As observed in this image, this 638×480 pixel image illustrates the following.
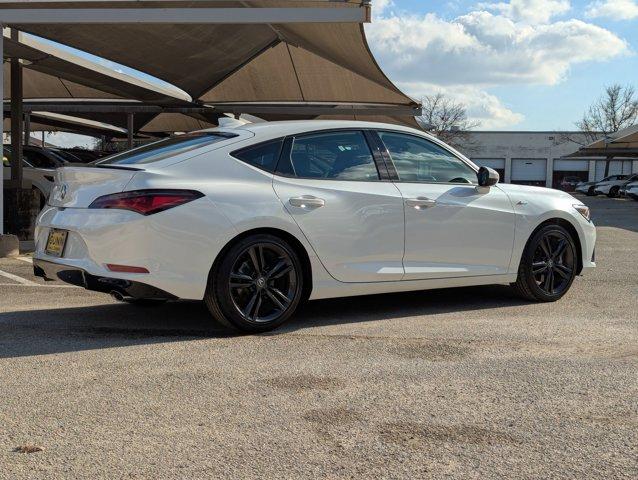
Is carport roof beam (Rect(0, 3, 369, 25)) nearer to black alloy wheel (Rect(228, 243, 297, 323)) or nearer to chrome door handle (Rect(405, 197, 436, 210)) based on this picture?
chrome door handle (Rect(405, 197, 436, 210))

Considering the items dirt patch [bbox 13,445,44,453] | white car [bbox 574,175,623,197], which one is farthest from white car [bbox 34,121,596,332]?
white car [bbox 574,175,623,197]

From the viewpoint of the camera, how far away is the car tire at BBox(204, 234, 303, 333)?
4992 millimetres

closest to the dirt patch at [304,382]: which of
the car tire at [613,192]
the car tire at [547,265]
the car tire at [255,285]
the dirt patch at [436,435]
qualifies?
the dirt patch at [436,435]

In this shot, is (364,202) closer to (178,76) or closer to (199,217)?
(199,217)

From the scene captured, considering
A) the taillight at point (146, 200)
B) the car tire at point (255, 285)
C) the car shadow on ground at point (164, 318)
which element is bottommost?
the car shadow on ground at point (164, 318)

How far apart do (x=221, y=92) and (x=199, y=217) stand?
16251 mm

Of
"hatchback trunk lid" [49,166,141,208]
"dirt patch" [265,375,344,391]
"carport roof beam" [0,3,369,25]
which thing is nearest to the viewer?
"dirt patch" [265,375,344,391]

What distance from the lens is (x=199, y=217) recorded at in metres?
4.86

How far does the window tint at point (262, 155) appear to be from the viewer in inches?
207

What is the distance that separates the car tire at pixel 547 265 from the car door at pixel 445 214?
262mm

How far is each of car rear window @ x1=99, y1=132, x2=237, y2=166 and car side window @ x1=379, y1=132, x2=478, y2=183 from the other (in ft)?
4.50

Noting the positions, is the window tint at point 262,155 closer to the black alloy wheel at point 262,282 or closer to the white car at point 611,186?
the black alloy wheel at point 262,282

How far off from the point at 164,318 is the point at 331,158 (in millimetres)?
1851

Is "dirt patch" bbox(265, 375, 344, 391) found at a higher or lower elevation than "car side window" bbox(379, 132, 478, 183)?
lower
